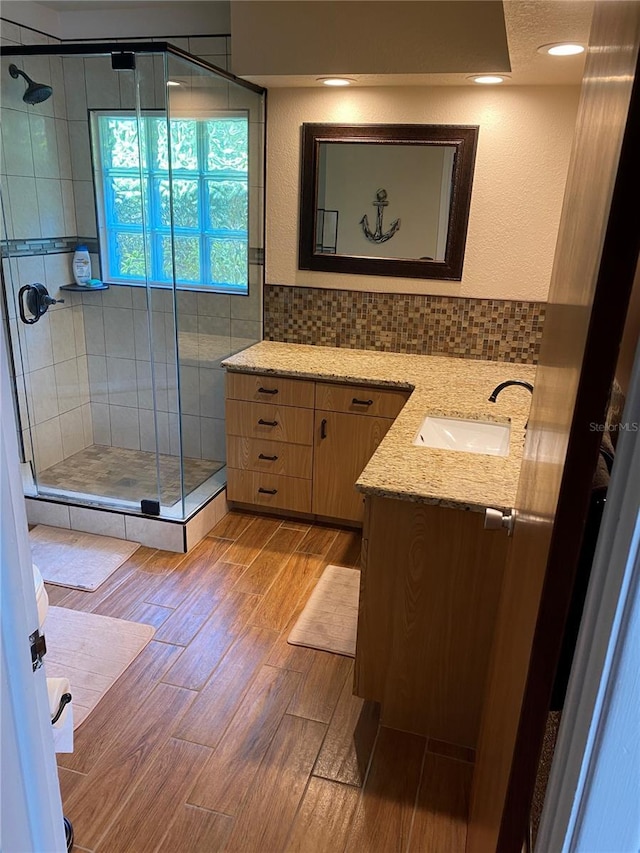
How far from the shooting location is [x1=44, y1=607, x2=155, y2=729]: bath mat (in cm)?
226

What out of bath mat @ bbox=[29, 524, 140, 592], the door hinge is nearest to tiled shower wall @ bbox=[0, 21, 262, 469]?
bath mat @ bbox=[29, 524, 140, 592]

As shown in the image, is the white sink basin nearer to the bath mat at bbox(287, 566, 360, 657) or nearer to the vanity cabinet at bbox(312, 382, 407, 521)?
the vanity cabinet at bbox(312, 382, 407, 521)

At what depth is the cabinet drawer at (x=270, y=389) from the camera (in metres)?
3.25

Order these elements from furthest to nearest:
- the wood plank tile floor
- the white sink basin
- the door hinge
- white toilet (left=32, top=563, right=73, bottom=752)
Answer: the white sink basin, the wood plank tile floor, white toilet (left=32, top=563, right=73, bottom=752), the door hinge

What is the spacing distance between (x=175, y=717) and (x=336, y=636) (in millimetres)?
724

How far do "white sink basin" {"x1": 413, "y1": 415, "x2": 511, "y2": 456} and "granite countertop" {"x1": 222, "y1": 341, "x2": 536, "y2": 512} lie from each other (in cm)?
3

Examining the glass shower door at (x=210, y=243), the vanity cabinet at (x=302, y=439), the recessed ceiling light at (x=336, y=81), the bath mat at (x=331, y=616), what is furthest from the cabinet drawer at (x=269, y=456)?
the recessed ceiling light at (x=336, y=81)

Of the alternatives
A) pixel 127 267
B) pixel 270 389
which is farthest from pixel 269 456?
pixel 127 267

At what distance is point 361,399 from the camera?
3.16 metres

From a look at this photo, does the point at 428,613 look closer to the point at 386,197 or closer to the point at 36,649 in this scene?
the point at 36,649

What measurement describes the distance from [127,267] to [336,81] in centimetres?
144

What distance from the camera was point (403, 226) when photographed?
3371 millimetres

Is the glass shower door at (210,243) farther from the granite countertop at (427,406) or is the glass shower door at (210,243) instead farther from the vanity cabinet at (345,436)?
the vanity cabinet at (345,436)

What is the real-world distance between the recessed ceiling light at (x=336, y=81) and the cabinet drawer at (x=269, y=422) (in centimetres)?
162
